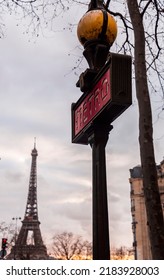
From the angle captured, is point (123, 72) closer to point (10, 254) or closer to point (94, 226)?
point (94, 226)

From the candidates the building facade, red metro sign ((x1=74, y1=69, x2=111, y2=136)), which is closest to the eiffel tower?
the building facade

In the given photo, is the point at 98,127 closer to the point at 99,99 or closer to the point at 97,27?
the point at 99,99

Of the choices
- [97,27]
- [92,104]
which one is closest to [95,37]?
[97,27]

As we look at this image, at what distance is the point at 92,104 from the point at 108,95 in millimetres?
414

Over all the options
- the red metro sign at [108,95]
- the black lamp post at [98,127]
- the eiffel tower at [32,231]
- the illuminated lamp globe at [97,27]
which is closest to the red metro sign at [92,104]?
the red metro sign at [108,95]

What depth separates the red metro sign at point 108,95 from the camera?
9.32ft

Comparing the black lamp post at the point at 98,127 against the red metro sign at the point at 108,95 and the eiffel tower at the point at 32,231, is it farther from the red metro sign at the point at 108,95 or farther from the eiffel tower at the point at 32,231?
the eiffel tower at the point at 32,231

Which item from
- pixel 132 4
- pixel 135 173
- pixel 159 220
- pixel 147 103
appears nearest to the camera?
pixel 159 220

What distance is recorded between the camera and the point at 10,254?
6900 cm

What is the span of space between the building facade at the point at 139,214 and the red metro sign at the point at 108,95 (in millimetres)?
42833

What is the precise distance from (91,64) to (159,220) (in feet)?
6.88

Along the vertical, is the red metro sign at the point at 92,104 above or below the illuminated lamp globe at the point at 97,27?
below
